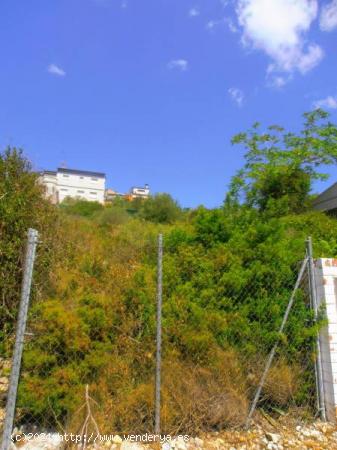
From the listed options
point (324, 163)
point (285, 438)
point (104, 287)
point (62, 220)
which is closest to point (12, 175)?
point (62, 220)

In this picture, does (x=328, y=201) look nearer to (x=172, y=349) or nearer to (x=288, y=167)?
(x=288, y=167)

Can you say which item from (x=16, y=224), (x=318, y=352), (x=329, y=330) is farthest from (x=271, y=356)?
(x=16, y=224)

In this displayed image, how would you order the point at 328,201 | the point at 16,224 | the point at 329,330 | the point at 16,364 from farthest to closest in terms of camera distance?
1. the point at 328,201
2. the point at 16,224
3. the point at 329,330
4. the point at 16,364

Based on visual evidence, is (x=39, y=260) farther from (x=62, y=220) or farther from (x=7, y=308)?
(x=62, y=220)

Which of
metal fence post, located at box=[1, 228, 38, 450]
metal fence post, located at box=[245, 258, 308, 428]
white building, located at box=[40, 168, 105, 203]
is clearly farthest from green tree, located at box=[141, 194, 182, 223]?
white building, located at box=[40, 168, 105, 203]

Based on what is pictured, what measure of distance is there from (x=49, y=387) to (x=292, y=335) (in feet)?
8.25

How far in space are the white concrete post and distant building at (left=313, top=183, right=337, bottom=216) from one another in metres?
12.1

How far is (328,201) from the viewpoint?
48.9 feet

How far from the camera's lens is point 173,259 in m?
3.92

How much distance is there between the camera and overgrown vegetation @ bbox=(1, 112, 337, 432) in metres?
2.93

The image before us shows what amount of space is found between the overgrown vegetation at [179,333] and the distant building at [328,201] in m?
11.8

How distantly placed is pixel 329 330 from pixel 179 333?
167 centimetres

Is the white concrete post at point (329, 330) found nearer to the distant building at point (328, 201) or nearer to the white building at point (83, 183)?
the distant building at point (328, 201)

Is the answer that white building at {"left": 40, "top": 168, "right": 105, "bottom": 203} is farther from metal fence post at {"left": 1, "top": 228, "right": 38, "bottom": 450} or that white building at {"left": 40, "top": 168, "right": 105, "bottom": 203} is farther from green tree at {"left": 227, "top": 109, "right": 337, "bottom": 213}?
metal fence post at {"left": 1, "top": 228, "right": 38, "bottom": 450}
